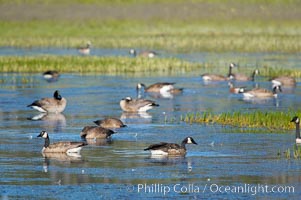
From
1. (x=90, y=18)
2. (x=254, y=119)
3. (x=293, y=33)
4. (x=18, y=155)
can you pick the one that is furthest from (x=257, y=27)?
(x=18, y=155)

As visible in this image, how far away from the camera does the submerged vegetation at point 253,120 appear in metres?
22.2

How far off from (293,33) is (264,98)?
34056 mm

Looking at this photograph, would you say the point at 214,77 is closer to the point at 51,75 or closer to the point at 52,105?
the point at 51,75

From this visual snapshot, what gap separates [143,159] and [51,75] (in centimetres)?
1945

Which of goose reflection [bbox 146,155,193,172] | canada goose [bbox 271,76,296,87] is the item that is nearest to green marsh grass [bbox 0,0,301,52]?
canada goose [bbox 271,76,296,87]

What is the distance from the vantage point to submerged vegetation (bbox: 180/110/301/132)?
22.2m

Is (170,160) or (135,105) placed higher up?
(135,105)

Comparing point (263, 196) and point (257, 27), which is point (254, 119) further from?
point (257, 27)

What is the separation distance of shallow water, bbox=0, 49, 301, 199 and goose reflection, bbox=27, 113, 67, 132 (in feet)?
0.10

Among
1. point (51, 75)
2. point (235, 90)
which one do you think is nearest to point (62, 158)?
point (235, 90)

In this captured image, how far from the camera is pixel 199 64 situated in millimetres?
43594

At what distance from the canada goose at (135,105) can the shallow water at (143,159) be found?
266 mm

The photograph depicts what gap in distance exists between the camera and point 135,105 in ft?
86.5

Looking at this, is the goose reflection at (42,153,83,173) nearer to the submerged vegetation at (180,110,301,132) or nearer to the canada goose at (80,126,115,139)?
the canada goose at (80,126,115,139)
